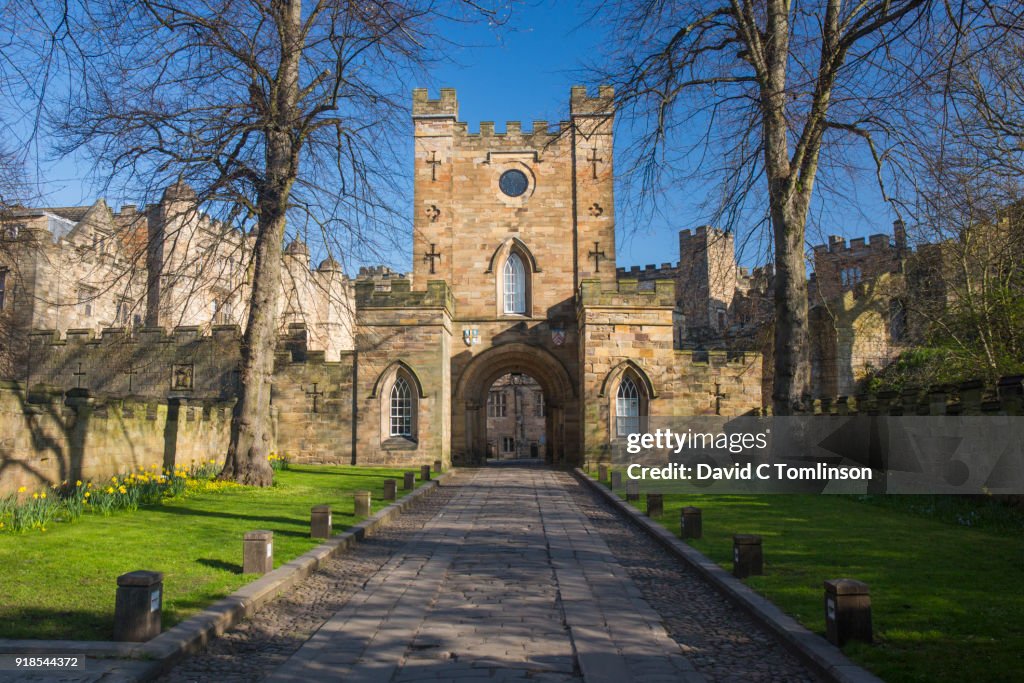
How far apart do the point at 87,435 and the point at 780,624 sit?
12814mm

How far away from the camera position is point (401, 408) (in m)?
26.2

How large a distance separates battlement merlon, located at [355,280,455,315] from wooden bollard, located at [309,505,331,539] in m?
15.8

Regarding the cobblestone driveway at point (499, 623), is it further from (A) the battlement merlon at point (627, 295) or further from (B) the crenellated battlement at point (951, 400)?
(A) the battlement merlon at point (627, 295)

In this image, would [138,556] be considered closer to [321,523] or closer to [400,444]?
[321,523]

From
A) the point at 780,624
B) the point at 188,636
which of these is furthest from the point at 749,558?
the point at 188,636

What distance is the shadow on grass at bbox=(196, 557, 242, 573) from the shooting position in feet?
26.0

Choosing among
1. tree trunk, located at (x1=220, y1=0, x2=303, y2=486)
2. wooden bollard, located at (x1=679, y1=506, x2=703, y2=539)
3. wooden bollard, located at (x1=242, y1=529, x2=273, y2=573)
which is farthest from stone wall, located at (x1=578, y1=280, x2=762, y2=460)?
wooden bollard, located at (x1=242, y1=529, x2=273, y2=573)

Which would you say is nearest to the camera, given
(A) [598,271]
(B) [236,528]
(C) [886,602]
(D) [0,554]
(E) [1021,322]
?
(C) [886,602]

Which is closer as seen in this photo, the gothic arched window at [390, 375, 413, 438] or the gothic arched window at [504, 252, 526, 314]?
the gothic arched window at [390, 375, 413, 438]

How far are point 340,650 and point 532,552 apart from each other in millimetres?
4412

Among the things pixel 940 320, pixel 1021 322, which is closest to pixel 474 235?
pixel 940 320

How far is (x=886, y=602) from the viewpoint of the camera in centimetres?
641

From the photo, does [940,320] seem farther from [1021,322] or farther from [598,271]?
[598,271]

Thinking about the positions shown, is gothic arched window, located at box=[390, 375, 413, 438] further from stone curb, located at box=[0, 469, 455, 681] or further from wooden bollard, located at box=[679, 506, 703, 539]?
stone curb, located at box=[0, 469, 455, 681]
